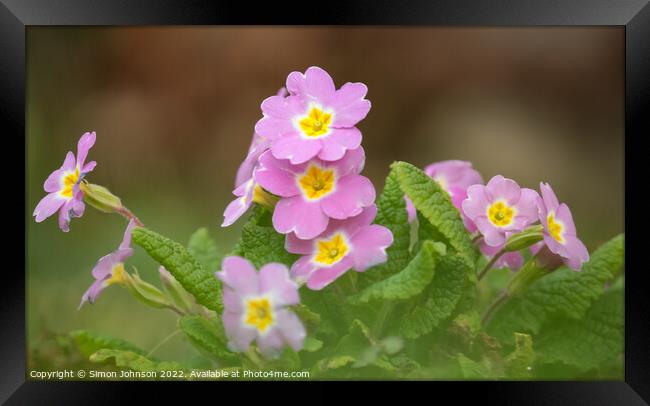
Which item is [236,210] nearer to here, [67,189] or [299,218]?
[299,218]

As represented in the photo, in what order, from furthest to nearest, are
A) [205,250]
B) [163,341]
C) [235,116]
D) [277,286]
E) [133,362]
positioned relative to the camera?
[235,116], [205,250], [163,341], [133,362], [277,286]

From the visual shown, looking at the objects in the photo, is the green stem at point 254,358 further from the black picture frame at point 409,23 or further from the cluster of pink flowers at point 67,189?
the cluster of pink flowers at point 67,189

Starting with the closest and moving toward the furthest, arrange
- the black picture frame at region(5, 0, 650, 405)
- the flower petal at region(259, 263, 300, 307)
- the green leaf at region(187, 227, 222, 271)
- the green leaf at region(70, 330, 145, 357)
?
1. the flower petal at region(259, 263, 300, 307)
2. the black picture frame at region(5, 0, 650, 405)
3. the green leaf at region(70, 330, 145, 357)
4. the green leaf at region(187, 227, 222, 271)

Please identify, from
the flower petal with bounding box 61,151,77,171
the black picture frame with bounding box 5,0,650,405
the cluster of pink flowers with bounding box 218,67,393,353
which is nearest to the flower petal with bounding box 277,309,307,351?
Result: the cluster of pink flowers with bounding box 218,67,393,353

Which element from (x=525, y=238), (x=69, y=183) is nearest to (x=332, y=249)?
(x=525, y=238)

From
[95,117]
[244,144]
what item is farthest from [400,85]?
[95,117]

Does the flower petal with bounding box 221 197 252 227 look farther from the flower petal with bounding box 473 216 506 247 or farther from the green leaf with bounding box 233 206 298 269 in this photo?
the flower petal with bounding box 473 216 506 247

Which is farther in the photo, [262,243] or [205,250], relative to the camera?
[205,250]
